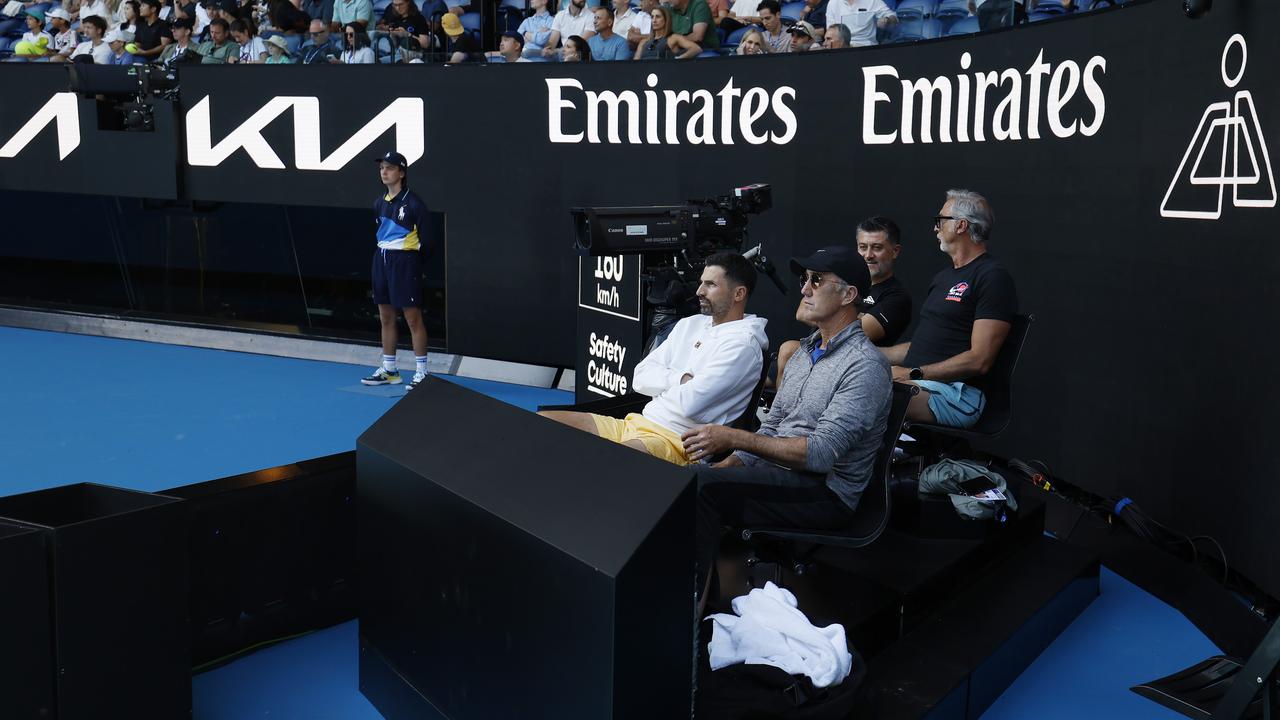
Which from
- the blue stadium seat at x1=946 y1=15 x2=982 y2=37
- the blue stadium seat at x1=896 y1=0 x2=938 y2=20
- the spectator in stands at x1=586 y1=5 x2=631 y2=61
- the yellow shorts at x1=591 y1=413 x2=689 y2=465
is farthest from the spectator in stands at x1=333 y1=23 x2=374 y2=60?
the yellow shorts at x1=591 y1=413 x2=689 y2=465

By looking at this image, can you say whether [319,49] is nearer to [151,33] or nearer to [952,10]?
[151,33]

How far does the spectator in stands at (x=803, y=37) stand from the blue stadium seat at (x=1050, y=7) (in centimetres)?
188

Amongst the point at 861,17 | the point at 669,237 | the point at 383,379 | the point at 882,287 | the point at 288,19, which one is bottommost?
the point at 383,379

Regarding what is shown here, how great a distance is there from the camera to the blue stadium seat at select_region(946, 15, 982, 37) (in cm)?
566

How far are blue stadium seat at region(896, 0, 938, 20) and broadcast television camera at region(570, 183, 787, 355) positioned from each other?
1.49m

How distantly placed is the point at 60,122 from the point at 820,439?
9.37 metres

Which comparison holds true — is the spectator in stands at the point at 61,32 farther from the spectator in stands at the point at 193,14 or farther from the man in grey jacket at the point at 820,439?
the man in grey jacket at the point at 820,439

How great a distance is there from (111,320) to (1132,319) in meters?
9.44

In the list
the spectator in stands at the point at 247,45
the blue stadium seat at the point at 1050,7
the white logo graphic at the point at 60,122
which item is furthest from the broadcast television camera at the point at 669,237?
the white logo graphic at the point at 60,122

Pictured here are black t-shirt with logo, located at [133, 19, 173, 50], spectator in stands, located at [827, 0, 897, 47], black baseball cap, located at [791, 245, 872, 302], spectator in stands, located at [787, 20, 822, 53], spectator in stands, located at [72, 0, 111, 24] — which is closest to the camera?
black baseball cap, located at [791, 245, 872, 302]

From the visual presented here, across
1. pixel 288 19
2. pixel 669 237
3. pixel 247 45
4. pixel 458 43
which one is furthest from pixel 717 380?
pixel 288 19

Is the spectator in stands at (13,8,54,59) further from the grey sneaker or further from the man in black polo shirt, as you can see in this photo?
the grey sneaker

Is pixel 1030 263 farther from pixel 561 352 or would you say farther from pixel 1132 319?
pixel 561 352

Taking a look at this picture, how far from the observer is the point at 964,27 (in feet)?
18.9
